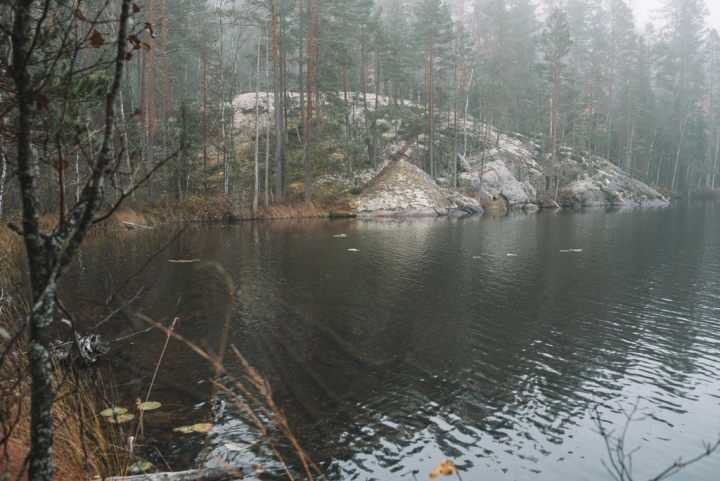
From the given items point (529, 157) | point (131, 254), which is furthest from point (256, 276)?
point (529, 157)

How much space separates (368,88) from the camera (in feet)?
159

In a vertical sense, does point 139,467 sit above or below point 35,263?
below

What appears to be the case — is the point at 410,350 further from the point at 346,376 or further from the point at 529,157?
the point at 529,157

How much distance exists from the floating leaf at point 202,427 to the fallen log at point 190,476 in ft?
3.52

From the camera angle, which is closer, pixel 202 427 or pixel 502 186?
pixel 202 427

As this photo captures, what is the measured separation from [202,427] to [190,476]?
1.60 meters

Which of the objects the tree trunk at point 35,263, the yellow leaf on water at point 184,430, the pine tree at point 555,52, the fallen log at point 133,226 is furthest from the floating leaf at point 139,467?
the pine tree at point 555,52

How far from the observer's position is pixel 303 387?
21.8ft

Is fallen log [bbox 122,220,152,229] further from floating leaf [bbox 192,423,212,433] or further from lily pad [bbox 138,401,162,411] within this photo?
floating leaf [bbox 192,423,212,433]

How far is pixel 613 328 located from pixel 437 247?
1041cm

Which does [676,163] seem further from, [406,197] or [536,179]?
[406,197]

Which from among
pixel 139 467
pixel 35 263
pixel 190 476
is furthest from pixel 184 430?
pixel 35 263

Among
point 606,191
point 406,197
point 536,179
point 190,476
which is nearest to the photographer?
point 190,476

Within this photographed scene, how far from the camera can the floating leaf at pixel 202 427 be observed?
535 cm
